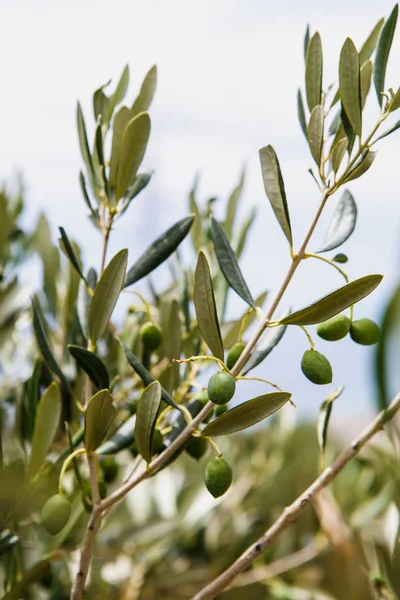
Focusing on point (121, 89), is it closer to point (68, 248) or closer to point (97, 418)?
point (68, 248)

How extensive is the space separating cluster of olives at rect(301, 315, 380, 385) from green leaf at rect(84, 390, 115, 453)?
14cm

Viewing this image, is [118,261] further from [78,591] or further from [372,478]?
[372,478]

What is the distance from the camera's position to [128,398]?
2.46 feet

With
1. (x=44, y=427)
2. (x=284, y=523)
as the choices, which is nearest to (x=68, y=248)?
(x=44, y=427)

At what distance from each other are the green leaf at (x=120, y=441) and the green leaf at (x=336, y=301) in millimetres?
196

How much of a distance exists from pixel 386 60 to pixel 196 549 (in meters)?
0.81

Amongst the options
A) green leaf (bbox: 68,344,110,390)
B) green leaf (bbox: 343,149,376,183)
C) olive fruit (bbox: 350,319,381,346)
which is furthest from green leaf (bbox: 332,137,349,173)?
green leaf (bbox: 68,344,110,390)

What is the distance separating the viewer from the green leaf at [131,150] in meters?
0.53

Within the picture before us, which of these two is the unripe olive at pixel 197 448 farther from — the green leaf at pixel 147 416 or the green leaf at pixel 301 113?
the green leaf at pixel 301 113

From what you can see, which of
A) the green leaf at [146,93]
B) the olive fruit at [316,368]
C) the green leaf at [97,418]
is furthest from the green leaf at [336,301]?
the green leaf at [146,93]

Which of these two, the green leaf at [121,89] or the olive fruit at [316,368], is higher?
the green leaf at [121,89]

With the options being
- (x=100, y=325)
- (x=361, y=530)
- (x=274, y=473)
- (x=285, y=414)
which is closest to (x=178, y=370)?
(x=100, y=325)

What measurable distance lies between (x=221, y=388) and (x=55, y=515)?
0.17 m

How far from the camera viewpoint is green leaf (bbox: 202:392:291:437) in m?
0.45
